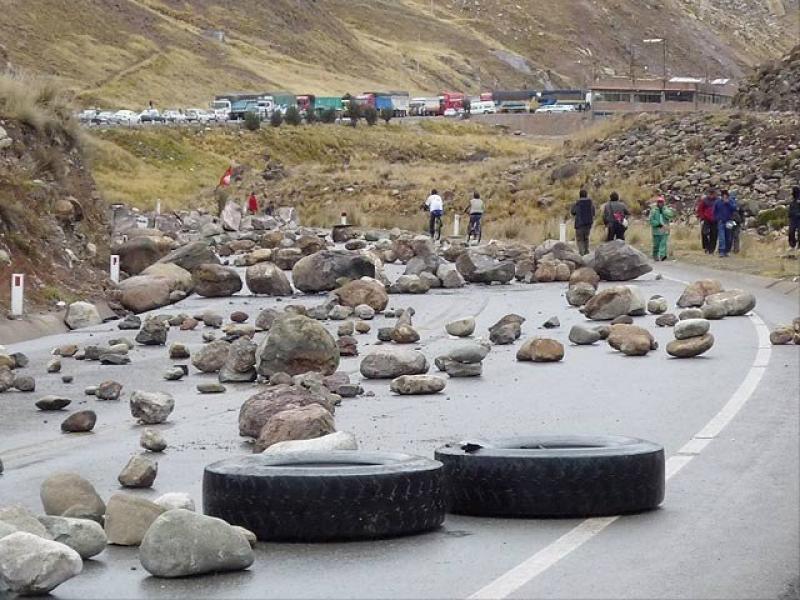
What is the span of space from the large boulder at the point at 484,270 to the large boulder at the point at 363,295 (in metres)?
6.80

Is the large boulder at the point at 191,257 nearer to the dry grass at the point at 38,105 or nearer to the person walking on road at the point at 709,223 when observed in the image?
the dry grass at the point at 38,105

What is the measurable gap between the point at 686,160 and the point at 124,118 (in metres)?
59.5

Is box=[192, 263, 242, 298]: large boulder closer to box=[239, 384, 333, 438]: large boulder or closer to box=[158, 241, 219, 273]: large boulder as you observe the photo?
box=[158, 241, 219, 273]: large boulder

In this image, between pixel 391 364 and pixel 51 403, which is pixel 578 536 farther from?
pixel 391 364

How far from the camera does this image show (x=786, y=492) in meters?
Result: 9.76

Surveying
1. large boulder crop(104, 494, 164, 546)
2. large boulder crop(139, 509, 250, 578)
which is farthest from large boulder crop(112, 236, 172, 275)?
large boulder crop(139, 509, 250, 578)

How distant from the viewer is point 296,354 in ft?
52.3

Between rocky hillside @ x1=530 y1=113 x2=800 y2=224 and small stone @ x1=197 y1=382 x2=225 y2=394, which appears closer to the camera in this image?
small stone @ x1=197 y1=382 x2=225 y2=394

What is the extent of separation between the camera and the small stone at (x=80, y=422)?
12.8 metres

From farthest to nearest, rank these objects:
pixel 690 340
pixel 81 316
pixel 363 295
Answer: pixel 363 295 → pixel 81 316 → pixel 690 340

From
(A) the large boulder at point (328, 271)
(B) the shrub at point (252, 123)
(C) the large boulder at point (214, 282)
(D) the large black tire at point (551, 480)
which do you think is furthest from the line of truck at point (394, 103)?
(D) the large black tire at point (551, 480)


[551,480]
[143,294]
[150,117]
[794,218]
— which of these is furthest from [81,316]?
[150,117]

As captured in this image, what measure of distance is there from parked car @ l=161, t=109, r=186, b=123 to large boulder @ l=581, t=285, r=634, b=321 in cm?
9573

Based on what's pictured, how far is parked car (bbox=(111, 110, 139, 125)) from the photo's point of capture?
108344 millimetres
